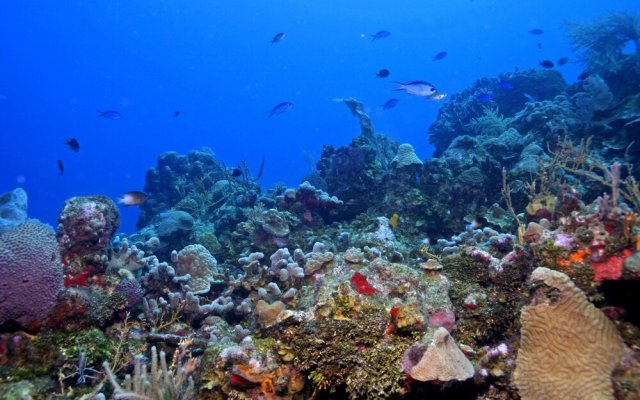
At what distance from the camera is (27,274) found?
3.95m

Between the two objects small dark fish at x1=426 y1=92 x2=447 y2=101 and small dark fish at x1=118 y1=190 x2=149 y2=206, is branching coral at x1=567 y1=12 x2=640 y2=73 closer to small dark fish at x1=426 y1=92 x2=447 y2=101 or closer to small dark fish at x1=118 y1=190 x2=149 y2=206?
small dark fish at x1=426 y1=92 x2=447 y2=101

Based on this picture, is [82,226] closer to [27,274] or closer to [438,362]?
[27,274]

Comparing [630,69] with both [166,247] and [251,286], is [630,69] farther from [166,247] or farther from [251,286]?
[166,247]

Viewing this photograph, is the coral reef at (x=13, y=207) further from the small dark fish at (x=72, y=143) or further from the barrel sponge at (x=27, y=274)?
the small dark fish at (x=72, y=143)

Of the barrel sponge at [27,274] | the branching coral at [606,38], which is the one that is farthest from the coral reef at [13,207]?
the branching coral at [606,38]

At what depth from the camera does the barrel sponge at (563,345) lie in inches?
120

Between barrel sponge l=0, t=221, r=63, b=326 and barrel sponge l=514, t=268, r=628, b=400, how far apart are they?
479 centimetres

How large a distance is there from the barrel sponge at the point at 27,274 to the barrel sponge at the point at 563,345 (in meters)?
4.79

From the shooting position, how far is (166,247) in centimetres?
1061

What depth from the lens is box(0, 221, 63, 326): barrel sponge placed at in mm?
3828

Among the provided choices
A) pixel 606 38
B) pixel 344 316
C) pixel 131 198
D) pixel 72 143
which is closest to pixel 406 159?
pixel 344 316

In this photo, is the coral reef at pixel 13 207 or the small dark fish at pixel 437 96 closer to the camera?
the coral reef at pixel 13 207

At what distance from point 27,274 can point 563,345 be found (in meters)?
5.20

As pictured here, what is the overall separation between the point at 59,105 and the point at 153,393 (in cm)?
19072
